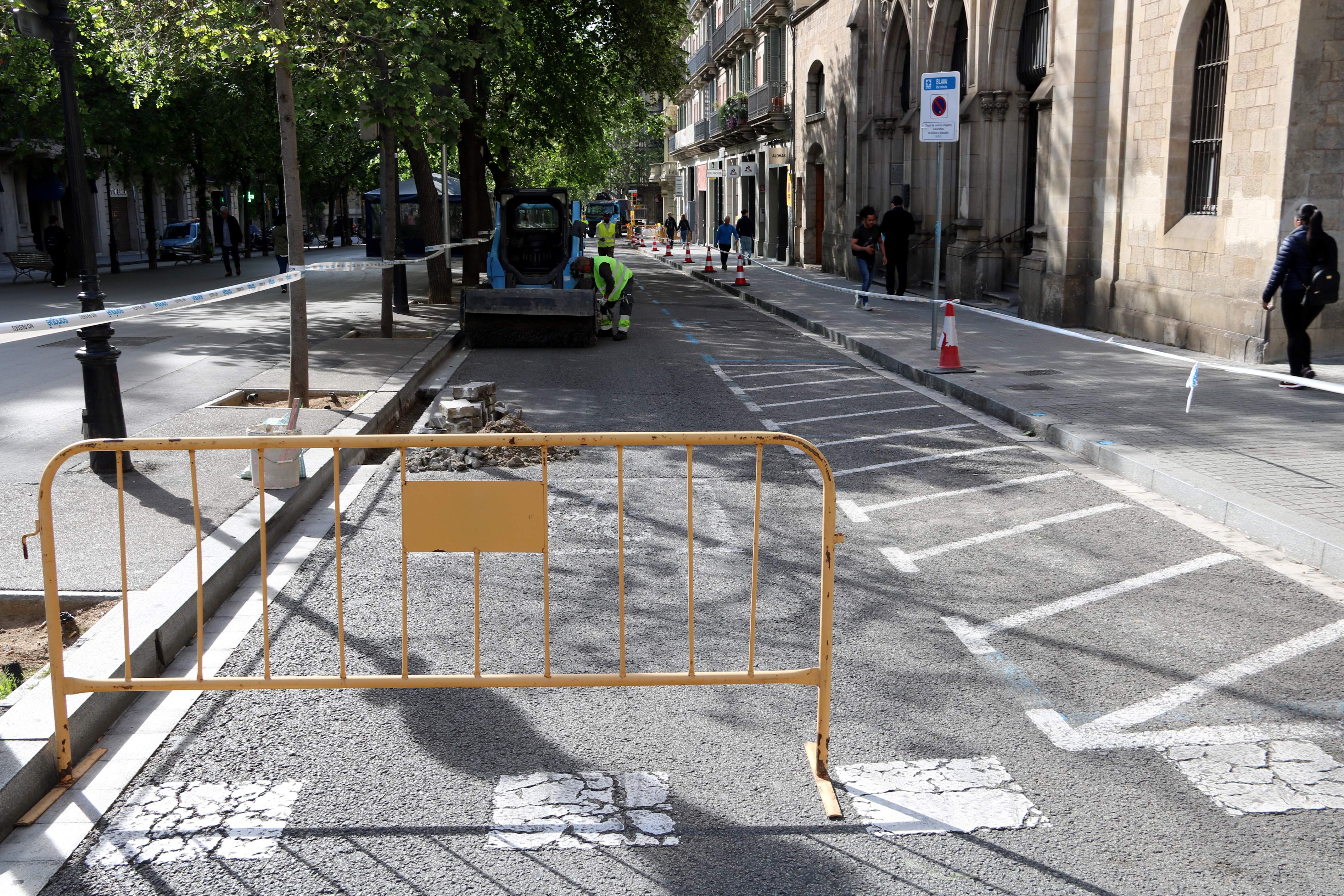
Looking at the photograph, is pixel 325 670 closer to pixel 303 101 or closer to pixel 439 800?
pixel 439 800

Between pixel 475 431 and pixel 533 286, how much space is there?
998 cm

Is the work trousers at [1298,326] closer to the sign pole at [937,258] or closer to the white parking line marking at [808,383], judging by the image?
the sign pole at [937,258]

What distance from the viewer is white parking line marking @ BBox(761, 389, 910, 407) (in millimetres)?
11562

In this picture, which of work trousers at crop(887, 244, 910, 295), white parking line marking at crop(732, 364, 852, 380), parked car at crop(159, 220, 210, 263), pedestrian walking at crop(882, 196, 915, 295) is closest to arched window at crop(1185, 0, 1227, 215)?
white parking line marking at crop(732, 364, 852, 380)

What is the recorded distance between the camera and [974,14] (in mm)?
21203

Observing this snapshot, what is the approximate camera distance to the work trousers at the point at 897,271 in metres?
22.3

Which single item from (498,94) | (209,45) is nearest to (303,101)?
(209,45)

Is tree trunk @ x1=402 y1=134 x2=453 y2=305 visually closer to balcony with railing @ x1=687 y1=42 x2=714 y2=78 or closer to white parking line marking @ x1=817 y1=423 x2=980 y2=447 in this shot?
white parking line marking @ x1=817 y1=423 x2=980 y2=447

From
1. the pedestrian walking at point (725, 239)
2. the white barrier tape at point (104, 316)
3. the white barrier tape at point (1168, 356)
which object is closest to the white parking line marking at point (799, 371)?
the white barrier tape at point (1168, 356)

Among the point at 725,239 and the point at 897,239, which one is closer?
the point at 897,239

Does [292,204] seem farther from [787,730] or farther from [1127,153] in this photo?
[1127,153]

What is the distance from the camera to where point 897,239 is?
22109 millimetres

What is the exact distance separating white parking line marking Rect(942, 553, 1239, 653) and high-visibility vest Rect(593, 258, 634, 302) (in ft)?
39.1

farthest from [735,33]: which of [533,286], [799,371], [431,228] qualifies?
[799,371]
